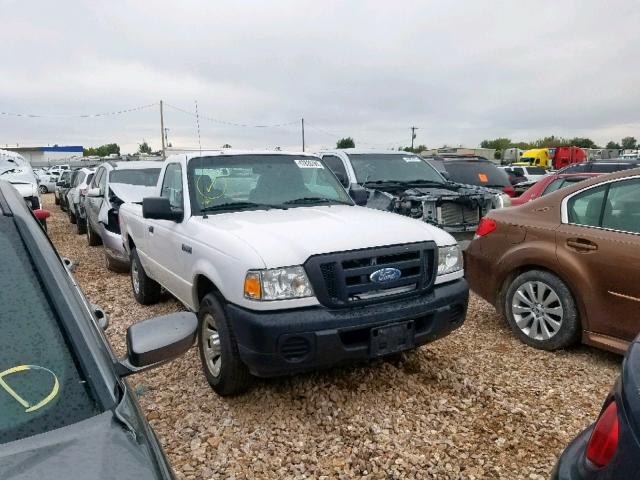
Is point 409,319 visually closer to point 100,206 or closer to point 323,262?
point 323,262

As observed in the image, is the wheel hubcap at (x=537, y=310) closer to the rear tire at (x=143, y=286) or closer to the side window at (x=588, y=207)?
the side window at (x=588, y=207)

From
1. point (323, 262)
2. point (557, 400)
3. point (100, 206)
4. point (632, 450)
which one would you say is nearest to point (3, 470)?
point (632, 450)

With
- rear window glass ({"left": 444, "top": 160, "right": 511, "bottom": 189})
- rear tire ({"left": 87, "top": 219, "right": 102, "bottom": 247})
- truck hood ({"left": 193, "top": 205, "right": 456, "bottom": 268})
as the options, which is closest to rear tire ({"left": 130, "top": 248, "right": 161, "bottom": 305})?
truck hood ({"left": 193, "top": 205, "right": 456, "bottom": 268})

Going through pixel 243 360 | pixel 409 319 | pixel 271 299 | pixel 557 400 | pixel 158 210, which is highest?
pixel 158 210

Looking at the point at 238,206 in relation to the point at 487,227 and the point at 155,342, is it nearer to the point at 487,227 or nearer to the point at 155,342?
the point at 487,227

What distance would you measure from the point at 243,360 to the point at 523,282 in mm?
2649

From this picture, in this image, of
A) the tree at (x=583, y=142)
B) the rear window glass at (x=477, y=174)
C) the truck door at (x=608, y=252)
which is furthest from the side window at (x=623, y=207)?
the tree at (x=583, y=142)

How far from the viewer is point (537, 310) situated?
4.29m

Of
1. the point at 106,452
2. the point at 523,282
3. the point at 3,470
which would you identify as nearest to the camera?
the point at 3,470

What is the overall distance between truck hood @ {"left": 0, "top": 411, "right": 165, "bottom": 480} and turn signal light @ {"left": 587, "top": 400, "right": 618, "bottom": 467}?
1283 millimetres

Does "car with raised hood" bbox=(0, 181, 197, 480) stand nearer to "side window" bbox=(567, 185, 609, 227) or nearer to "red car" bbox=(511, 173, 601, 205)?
"side window" bbox=(567, 185, 609, 227)

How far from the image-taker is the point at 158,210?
12.8 feet

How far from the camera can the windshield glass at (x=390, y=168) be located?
7.82 m

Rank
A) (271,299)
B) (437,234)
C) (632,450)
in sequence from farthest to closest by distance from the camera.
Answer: (437,234) → (271,299) → (632,450)
